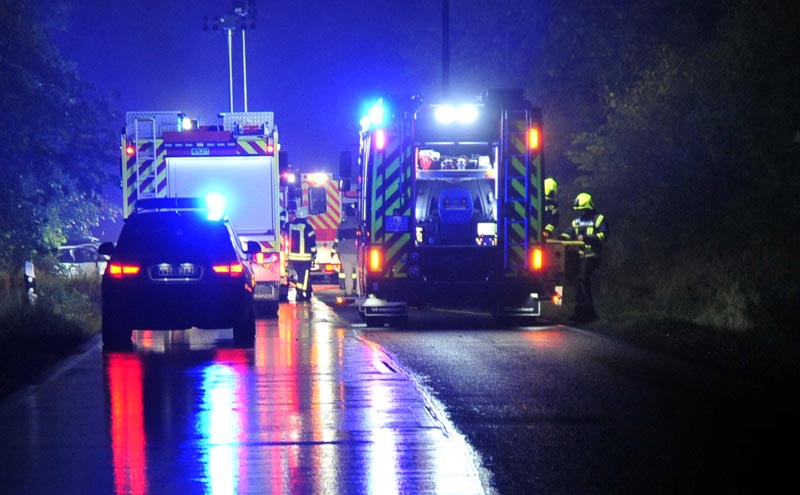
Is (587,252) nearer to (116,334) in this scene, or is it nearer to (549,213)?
(549,213)

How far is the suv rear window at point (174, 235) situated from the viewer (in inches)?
675

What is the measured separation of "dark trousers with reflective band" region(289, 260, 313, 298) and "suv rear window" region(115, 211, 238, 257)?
12.4 meters

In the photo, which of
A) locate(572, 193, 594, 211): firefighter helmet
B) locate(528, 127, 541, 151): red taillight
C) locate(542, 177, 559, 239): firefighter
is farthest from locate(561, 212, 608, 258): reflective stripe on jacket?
locate(528, 127, 541, 151): red taillight

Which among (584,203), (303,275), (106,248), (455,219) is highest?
(584,203)

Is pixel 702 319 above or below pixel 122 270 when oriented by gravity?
below

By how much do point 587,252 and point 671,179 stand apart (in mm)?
5026

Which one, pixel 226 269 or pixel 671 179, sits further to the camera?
pixel 671 179

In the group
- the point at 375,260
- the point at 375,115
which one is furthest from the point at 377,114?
the point at 375,260

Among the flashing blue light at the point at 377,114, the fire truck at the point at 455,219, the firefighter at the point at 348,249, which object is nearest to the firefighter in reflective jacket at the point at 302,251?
the firefighter at the point at 348,249

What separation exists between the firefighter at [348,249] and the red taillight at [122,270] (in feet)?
35.0

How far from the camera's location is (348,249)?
28.3m

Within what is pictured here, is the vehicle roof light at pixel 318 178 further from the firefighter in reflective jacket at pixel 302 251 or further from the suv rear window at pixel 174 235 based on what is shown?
the suv rear window at pixel 174 235

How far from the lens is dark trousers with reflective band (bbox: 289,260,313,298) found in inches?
→ 1194

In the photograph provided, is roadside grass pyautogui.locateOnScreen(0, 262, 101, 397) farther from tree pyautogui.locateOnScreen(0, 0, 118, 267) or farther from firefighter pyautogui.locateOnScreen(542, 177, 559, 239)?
firefighter pyautogui.locateOnScreen(542, 177, 559, 239)
